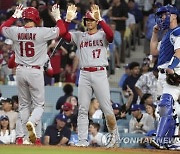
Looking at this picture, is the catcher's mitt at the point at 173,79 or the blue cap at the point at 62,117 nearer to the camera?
the catcher's mitt at the point at 173,79

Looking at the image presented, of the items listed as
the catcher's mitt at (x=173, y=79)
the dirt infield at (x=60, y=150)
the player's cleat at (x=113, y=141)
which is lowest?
the player's cleat at (x=113, y=141)

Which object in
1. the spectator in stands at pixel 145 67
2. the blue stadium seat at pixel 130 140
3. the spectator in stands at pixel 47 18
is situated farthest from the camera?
the spectator in stands at pixel 47 18

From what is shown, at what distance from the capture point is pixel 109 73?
19.0 m

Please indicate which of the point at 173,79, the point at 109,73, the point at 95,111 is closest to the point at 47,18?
the point at 109,73

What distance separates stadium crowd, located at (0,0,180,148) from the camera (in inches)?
608

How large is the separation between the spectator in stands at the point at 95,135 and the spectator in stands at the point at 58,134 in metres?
0.43

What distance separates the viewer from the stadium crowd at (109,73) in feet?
50.6

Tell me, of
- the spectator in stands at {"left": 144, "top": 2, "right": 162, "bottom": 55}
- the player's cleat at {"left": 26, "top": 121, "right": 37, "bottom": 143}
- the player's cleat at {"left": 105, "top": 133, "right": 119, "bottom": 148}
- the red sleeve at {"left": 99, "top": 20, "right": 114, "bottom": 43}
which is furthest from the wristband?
the spectator in stands at {"left": 144, "top": 2, "right": 162, "bottom": 55}

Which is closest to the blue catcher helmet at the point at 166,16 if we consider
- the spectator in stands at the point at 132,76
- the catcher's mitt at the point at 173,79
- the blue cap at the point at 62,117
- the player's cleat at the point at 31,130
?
the catcher's mitt at the point at 173,79

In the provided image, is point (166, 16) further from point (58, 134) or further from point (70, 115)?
point (70, 115)

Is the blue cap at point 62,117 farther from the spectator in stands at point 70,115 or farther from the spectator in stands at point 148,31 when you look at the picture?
the spectator in stands at point 148,31

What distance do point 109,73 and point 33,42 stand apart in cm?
646

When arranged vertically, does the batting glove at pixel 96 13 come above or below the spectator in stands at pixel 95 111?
above

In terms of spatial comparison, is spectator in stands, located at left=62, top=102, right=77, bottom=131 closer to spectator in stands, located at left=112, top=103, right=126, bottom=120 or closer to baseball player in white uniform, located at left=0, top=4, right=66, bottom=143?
spectator in stands, located at left=112, top=103, right=126, bottom=120
